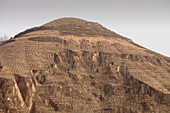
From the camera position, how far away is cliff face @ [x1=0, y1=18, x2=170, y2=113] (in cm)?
4109

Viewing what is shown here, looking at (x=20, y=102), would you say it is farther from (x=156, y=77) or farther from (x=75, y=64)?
(x=156, y=77)

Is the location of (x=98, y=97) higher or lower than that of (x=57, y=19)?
lower

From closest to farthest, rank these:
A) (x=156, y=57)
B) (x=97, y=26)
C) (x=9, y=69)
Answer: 1. (x=9, y=69)
2. (x=156, y=57)
3. (x=97, y=26)

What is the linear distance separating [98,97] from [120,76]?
391cm

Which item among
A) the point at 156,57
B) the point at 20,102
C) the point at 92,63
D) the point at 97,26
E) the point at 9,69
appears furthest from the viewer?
the point at 97,26

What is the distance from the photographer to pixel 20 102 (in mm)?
39906

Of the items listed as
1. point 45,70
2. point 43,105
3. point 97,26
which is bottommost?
point 43,105

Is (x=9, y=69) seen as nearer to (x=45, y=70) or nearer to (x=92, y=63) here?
(x=45, y=70)

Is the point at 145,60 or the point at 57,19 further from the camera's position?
the point at 57,19

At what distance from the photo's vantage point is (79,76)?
1729 inches

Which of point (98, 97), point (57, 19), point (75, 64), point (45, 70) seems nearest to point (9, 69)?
point (45, 70)

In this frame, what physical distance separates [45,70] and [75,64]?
151 inches

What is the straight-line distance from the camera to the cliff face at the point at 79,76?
41.1m

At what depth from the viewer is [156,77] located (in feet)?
149
